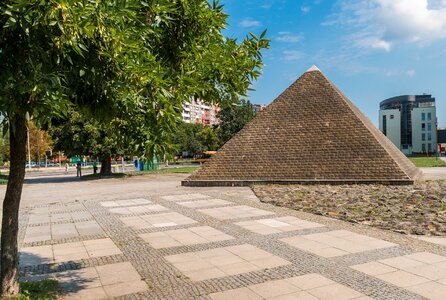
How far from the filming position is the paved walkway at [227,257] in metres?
5.25

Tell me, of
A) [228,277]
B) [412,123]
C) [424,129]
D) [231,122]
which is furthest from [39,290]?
[412,123]

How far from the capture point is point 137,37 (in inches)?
146

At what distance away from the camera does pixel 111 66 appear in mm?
3449

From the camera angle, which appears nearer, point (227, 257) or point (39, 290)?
point (39, 290)

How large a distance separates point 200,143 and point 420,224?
229 ft

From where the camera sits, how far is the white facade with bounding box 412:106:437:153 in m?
104

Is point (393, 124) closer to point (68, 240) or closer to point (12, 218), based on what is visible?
point (68, 240)

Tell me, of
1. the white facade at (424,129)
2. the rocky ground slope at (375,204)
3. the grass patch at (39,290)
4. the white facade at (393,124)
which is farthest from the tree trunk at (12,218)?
the white facade at (393,124)

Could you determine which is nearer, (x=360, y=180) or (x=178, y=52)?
(x=178, y=52)

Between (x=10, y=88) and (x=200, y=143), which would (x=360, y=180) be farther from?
(x=200, y=143)

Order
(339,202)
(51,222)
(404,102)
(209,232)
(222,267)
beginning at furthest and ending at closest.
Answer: (404,102) → (339,202) → (51,222) → (209,232) → (222,267)

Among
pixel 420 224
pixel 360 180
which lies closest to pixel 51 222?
pixel 420 224

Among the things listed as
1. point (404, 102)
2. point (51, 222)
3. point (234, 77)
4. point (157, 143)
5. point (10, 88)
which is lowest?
point (51, 222)

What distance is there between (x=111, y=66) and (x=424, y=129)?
11676 centimetres
